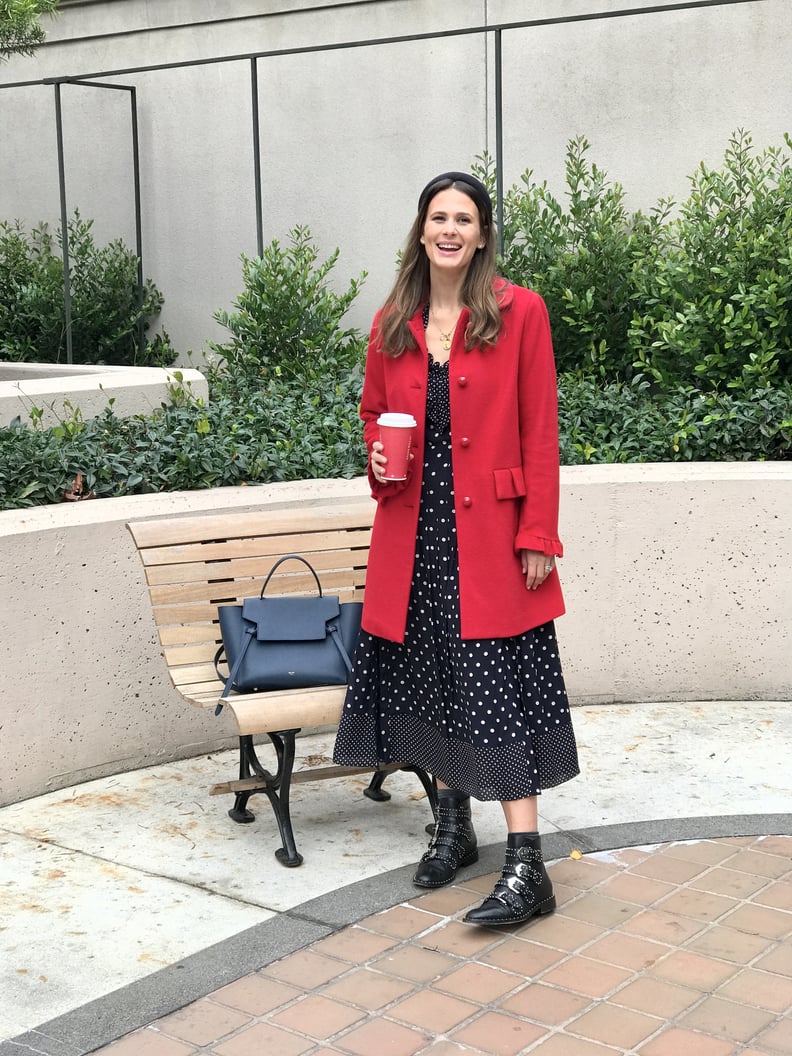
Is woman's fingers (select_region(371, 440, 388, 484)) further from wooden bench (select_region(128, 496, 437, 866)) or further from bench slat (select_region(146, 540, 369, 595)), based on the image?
bench slat (select_region(146, 540, 369, 595))

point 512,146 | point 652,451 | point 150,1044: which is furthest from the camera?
point 512,146

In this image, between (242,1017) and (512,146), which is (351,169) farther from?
(242,1017)

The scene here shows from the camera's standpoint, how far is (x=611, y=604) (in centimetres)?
561

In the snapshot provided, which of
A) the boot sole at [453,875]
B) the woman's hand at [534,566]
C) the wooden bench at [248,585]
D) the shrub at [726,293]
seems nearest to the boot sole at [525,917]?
the boot sole at [453,875]

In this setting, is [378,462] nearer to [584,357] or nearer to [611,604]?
[611,604]

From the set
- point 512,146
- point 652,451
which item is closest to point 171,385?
point 652,451

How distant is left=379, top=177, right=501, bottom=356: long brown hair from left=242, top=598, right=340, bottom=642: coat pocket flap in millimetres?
885

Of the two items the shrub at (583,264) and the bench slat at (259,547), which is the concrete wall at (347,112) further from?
the bench slat at (259,547)

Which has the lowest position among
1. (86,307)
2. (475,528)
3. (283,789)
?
(283,789)

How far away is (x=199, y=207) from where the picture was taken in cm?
1085

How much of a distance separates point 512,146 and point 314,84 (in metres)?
1.78

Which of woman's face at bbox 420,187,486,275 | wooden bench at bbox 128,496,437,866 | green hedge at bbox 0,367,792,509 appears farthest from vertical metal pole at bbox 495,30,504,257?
woman's face at bbox 420,187,486,275

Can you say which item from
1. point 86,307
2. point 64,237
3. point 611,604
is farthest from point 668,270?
point 86,307

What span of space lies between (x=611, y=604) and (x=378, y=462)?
2.16m
